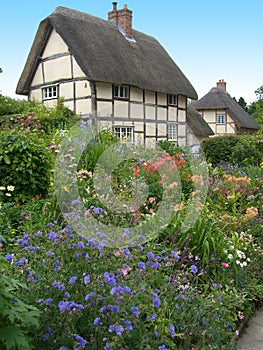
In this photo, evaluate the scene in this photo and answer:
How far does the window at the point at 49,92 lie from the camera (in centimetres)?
1673

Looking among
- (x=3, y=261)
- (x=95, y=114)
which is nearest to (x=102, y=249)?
(x=3, y=261)

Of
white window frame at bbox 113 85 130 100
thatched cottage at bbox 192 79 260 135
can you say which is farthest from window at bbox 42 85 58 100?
thatched cottage at bbox 192 79 260 135

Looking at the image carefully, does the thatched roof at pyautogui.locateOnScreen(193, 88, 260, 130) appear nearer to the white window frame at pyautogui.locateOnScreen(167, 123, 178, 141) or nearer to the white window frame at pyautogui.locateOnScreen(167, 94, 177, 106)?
the white window frame at pyautogui.locateOnScreen(167, 94, 177, 106)

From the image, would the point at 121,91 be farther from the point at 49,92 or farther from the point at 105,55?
the point at 49,92

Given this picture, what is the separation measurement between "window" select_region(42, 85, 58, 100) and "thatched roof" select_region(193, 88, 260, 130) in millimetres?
16525

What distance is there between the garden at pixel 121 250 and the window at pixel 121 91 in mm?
8809

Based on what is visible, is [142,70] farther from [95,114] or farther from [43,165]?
[43,165]

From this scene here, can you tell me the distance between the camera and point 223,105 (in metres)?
30.7

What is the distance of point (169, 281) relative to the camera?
10.7 ft

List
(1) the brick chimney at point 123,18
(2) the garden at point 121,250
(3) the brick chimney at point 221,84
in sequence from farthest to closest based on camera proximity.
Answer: (3) the brick chimney at point 221,84
(1) the brick chimney at point 123,18
(2) the garden at point 121,250

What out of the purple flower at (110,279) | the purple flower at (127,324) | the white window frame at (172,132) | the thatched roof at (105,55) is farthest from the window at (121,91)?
the purple flower at (127,324)

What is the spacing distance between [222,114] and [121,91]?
51.8 feet

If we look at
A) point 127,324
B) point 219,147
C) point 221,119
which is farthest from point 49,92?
point 221,119

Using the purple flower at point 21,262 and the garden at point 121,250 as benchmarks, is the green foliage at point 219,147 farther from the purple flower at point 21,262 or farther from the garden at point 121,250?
the purple flower at point 21,262
